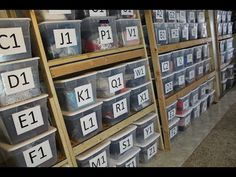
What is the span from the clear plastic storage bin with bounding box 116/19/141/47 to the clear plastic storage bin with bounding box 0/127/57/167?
84 centimetres

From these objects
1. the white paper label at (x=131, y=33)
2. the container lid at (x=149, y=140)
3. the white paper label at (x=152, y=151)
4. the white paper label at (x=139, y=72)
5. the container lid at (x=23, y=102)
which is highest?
the white paper label at (x=131, y=33)

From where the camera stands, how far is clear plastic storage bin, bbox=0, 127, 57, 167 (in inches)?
40.4

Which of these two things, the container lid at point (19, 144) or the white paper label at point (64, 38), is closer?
the container lid at point (19, 144)

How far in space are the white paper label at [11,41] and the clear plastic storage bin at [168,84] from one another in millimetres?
1374

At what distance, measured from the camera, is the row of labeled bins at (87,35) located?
1207 mm

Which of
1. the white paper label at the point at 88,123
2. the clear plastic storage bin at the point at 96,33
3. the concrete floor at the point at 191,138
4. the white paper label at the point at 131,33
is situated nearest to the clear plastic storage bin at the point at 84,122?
the white paper label at the point at 88,123

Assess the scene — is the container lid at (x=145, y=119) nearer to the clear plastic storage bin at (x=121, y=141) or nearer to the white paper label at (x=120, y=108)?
the clear plastic storage bin at (x=121, y=141)

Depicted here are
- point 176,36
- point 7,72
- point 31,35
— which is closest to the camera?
point 7,72

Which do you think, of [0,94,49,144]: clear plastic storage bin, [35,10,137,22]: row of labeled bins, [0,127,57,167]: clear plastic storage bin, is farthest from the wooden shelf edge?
[35,10,137,22]: row of labeled bins

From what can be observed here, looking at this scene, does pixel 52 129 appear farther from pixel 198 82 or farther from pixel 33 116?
pixel 198 82
